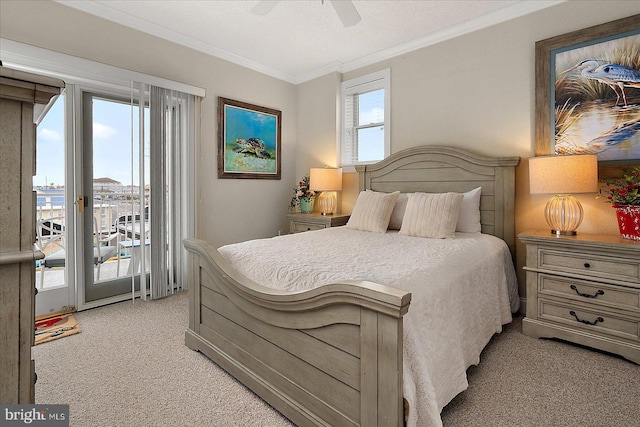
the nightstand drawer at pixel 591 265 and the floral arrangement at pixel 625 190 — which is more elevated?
the floral arrangement at pixel 625 190

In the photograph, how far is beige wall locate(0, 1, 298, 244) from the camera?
2600 mm

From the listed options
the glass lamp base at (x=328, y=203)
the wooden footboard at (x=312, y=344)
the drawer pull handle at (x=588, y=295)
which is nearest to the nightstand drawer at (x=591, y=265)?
the drawer pull handle at (x=588, y=295)

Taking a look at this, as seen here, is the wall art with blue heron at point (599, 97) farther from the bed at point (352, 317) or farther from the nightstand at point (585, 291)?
the nightstand at point (585, 291)

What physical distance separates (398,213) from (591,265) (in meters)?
1.51

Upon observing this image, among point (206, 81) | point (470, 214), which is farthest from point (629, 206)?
point (206, 81)

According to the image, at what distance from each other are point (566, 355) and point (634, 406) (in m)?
0.50

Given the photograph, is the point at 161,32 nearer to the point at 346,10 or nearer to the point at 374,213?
the point at 346,10

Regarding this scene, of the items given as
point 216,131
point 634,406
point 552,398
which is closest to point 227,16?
point 216,131

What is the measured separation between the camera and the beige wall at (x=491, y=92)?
2598 millimetres

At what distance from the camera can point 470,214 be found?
2.88m

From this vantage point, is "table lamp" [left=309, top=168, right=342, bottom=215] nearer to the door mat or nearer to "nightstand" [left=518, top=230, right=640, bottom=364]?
"nightstand" [left=518, top=230, right=640, bottom=364]

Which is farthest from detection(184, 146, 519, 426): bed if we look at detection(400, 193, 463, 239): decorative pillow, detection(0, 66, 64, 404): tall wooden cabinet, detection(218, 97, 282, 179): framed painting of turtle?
detection(218, 97, 282, 179): framed painting of turtle

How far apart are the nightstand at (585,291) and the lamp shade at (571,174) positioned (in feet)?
1.11

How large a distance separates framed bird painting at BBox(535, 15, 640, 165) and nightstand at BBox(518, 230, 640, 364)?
745mm
